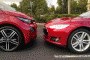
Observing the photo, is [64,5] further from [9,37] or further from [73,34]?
[9,37]

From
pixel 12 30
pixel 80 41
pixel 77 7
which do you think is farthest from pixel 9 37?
pixel 77 7

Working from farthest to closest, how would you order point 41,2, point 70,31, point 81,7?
1. point 81,7
2. point 41,2
3. point 70,31

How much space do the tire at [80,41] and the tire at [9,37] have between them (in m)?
1.53

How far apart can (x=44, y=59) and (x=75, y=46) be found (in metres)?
Result: 1.01

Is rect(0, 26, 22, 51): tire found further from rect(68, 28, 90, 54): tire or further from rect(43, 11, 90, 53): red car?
rect(68, 28, 90, 54): tire

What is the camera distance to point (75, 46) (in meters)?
2.78

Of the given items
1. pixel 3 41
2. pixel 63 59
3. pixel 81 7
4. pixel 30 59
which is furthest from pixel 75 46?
pixel 81 7

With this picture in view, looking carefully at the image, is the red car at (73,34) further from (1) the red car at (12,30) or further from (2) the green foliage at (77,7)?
(2) the green foliage at (77,7)

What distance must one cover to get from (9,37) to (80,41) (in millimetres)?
2126

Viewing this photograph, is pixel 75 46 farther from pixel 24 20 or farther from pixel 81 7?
pixel 81 7

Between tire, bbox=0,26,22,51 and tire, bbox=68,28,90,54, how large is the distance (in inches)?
60.4

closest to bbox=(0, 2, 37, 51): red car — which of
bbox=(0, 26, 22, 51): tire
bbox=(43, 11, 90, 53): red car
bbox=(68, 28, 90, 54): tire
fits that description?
bbox=(0, 26, 22, 51): tire

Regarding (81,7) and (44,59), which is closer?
(44,59)

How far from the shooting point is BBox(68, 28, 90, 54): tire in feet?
8.90
